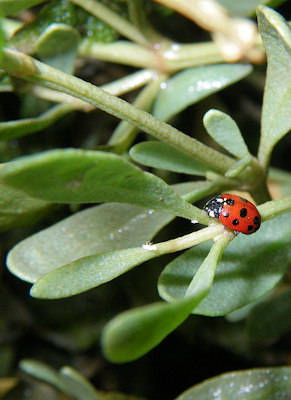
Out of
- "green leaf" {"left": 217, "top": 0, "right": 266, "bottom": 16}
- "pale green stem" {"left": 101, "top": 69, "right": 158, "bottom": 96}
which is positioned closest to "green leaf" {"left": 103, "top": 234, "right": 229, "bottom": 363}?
"pale green stem" {"left": 101, "top": 69, "right": 158, "bottom": 96}

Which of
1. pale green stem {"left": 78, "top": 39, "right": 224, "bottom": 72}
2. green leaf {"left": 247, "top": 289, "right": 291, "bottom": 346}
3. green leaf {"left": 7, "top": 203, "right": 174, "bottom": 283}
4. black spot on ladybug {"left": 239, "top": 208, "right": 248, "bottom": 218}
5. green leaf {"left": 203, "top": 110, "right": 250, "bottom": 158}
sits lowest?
green leaf {"left": 247, "top": 289, "right": 291, "bottom": 346}

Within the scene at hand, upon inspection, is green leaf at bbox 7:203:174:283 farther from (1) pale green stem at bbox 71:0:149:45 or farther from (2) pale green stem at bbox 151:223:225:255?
(1) pale green stem at bbox 71:0:149:45

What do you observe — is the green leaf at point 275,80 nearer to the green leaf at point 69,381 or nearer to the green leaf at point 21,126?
the green leaf at point 21,126

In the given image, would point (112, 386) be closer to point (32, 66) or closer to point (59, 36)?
point (59, 36)

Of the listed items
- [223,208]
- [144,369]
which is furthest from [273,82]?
[144,369]

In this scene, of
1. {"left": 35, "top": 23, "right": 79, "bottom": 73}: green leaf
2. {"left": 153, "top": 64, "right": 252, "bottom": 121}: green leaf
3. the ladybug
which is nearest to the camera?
the ladybug

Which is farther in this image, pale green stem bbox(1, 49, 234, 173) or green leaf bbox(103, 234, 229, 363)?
pale green stem bbox(1, 49, 234, 173)
